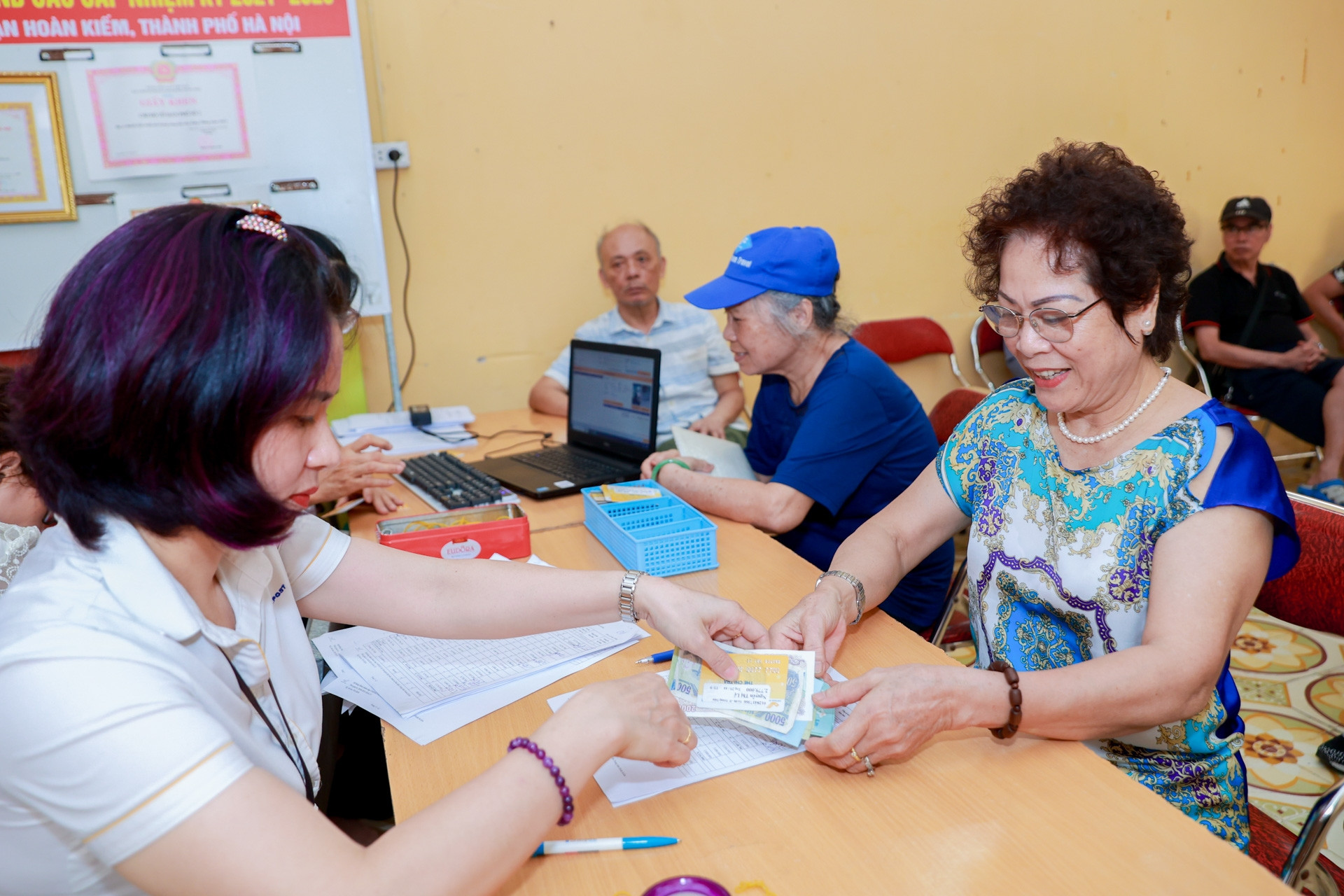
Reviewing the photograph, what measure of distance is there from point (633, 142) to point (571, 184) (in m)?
0.32

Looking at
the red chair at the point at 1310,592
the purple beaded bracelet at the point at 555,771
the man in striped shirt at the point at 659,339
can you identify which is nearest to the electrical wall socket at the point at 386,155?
the man in striped shirt at the point at 659,339

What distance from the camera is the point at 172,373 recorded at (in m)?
0.73

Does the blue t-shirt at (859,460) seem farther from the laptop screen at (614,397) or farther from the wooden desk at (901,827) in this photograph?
the wooden desk at (901,827)

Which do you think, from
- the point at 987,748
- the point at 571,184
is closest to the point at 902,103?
the point at 571,184

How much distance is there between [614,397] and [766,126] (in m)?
1.89

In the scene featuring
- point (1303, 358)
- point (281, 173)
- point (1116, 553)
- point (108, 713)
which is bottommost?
point (1303, 358)

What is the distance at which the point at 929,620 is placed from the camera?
202cm

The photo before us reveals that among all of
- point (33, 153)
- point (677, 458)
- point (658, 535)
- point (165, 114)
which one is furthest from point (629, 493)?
point (33, 153)

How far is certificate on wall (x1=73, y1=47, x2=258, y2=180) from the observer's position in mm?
2787

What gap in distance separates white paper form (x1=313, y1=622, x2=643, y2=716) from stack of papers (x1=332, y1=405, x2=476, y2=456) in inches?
53.2

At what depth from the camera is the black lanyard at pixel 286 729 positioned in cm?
93

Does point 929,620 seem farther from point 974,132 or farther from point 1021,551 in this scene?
point 974,132

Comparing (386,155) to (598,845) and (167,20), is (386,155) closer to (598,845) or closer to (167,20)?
(167,20)

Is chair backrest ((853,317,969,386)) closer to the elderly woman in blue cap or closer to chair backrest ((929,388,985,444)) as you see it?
chair backrest ((929,388,985,444))
